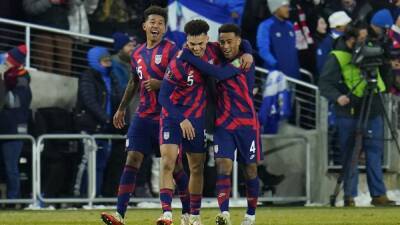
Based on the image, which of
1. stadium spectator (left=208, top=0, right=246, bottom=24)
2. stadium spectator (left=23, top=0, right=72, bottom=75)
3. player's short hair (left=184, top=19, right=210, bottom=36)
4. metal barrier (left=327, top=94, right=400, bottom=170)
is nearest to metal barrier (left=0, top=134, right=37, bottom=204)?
stadium spectator (left=23, top=0, right=72, bottom=75)

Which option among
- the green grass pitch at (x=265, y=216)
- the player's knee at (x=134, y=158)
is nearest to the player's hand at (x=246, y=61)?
the player's knee at (x=134, y=158)

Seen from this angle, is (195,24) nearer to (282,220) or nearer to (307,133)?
(282,220)

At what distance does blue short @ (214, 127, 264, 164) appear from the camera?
611 inches

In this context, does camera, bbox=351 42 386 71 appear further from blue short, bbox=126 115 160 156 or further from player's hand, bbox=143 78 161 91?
player's hand, bbox=143 78 161 91

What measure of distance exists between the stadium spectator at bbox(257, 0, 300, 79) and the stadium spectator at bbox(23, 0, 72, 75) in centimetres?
280

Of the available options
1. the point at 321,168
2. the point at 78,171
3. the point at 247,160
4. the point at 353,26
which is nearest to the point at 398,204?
the point at 321,168

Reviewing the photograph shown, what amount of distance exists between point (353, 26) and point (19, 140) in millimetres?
4961

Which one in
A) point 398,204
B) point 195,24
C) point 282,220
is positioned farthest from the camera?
point 398,204

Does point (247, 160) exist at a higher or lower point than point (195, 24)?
lower

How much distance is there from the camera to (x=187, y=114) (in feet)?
49.7

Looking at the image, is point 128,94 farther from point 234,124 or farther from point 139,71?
point 234,124

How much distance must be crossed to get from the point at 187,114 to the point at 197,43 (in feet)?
2.39

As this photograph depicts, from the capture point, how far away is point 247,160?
15.7 m

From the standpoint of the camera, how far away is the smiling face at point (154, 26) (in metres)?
15.3
